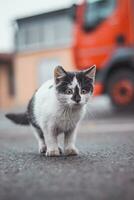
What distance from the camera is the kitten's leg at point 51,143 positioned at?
13.6 feet

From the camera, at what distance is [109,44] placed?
482 inches

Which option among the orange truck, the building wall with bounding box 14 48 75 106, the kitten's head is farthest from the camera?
the building wall with bounding box 14 48 75 106

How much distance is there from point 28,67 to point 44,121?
2280 cm

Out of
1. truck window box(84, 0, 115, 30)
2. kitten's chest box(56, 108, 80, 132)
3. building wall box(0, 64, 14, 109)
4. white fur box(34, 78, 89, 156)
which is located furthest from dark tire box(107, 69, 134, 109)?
building wall box(0, 64, 14, 109)

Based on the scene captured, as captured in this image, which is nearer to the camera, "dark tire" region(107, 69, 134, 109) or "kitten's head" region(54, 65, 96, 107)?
"kitten's head" region(54, 65, 96, 107)

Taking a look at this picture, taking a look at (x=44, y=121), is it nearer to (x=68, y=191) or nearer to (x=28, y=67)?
(x=68, y=191)

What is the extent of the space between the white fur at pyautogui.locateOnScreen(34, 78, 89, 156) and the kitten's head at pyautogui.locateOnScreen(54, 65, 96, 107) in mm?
34

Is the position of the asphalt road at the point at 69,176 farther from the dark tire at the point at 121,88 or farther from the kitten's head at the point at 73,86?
the dark tire at the point at 121,88

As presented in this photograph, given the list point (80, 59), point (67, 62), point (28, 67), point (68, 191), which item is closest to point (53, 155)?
point (68, 191)

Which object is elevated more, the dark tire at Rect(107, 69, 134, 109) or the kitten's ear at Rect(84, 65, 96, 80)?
the dark tire at Rect(107, 69, 134, 109)

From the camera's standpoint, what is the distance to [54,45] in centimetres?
2680

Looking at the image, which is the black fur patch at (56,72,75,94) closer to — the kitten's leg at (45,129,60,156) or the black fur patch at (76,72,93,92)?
the black fur patch at (76,72,93,92)

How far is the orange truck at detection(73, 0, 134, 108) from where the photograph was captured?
1178cm

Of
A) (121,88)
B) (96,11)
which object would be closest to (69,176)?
(121,88)
